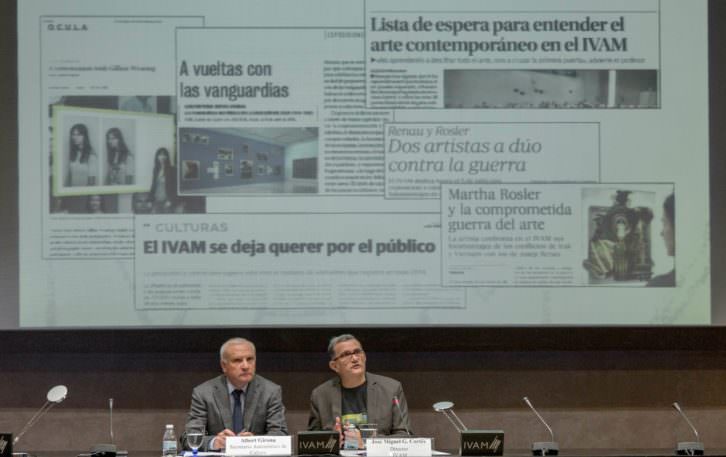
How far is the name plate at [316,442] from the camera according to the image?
4.69 metres

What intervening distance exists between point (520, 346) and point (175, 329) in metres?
1.71

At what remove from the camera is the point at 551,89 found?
588 cm

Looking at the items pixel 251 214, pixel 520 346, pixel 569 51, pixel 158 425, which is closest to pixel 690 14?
pixel 569 51

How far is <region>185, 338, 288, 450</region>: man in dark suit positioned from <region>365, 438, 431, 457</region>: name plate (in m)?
0.80

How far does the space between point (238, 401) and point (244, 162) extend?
119 cm

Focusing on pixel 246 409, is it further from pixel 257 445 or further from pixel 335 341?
pixel 257 445

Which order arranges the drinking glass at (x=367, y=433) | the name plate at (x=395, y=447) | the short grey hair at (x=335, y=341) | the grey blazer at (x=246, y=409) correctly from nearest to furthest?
the name plate at (x=395, y=447), the drinking glass at (x=367, y=433), the grey blazer at (x=246, y=409), the short grey hair at (x=335, y=341)

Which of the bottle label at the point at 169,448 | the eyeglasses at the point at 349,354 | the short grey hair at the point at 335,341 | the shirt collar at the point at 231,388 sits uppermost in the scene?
the short grey hair at the point at 335,341

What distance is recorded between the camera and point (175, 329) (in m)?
5.80

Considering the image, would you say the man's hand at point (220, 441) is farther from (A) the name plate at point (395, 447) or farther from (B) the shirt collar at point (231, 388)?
(A) the name plate at point (395, 447)

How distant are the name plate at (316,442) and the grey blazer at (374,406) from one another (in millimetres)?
673

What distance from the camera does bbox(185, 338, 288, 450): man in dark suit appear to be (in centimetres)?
537

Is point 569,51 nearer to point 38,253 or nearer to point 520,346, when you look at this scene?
point 520,346

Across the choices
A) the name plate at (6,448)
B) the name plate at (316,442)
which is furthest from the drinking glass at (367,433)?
the name plate at (6,448)
